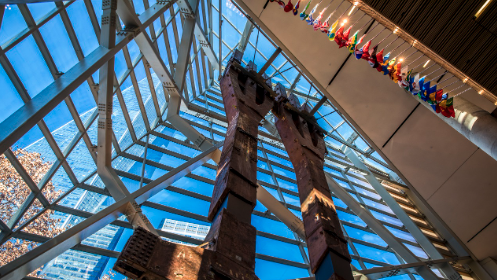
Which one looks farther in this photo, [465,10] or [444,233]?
[444,233]

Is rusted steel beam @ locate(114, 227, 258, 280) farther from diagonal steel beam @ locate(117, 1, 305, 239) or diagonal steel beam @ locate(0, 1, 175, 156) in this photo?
diagonal steel beam @ locate(117, 1, 305, 239)

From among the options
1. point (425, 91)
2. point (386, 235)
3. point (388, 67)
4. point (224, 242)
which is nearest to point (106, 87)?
point (224, 242)

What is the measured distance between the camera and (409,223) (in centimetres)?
1427

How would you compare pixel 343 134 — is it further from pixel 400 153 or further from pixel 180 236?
pixel 180 236

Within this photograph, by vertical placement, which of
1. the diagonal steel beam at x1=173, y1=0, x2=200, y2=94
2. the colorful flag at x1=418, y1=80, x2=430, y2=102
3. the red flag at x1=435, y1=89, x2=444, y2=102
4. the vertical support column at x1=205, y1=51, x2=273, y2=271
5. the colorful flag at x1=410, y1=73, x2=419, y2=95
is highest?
the diagonal steel beam at x1=173, y1=0, x2=200, y2=94

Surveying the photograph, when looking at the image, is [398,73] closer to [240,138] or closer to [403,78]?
[403,78]

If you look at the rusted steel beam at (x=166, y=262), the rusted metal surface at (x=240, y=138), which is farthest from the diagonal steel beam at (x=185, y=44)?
the rusted steel beam at (x=166, y=262)

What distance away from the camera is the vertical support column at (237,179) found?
261 centimetres

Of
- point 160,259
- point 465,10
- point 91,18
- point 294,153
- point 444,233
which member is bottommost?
point 160,259

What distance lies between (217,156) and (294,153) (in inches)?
164

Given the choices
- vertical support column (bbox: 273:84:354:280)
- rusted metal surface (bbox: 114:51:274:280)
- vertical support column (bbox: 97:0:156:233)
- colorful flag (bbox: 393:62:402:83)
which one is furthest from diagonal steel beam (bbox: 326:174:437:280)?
rusted metal surface (bbox: 114:51:274:280)

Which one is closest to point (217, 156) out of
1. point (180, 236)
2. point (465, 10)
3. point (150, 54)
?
point (180, 236)

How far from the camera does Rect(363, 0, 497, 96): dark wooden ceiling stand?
5352 millimetres

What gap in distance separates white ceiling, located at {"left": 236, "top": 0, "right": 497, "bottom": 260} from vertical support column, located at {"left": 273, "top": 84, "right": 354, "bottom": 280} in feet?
6.64
